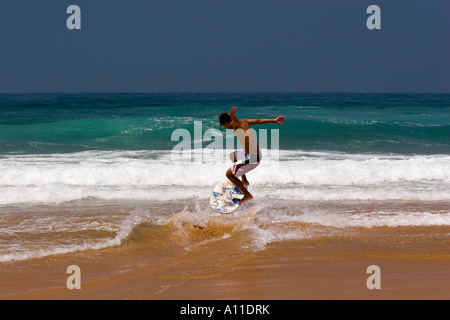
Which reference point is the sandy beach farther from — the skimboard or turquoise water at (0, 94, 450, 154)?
turquoise water at (0, 94, 450, 154)

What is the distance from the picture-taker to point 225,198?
25.5ft

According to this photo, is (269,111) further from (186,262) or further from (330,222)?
(186,262)

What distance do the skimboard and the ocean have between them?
0.22 metres

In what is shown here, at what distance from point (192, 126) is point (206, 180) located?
11425mm

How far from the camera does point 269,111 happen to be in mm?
28859

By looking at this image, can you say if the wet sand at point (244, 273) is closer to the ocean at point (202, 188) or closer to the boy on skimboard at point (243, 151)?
the ocean at point (202, 188)

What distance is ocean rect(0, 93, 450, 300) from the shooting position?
20.6ft

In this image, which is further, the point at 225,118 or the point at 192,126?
the point at 192,126

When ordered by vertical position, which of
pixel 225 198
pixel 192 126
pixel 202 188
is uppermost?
pixel 192 126

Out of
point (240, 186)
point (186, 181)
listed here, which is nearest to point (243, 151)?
point (240, 186)

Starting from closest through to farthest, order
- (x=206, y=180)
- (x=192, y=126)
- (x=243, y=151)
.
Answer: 1. (x=243, y=151)
2. (x=206, y=180)
3. (x=192, y=126)

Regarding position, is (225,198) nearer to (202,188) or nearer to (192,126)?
(202,188)

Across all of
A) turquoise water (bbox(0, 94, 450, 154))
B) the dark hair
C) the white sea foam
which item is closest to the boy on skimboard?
the dark hair

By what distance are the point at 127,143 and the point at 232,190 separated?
1087 cm
